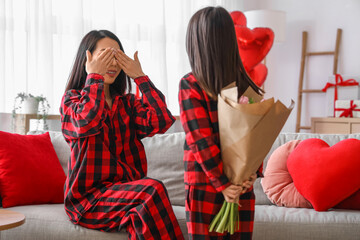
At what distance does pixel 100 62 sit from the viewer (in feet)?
5.51

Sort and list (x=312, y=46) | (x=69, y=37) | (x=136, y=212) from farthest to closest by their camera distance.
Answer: (x=312, y=46) → (x=69, y=37) → (x=136, y=212)

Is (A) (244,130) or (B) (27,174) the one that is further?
(B) (27,174)

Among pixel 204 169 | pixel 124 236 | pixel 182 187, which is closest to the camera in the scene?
pixel 204 169

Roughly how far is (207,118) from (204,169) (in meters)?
0.16

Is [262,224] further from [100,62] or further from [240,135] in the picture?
[100,62]

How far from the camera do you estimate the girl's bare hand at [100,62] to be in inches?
66.1

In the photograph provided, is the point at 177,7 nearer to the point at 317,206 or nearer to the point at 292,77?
the point at 292,77

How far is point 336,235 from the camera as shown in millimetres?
1810

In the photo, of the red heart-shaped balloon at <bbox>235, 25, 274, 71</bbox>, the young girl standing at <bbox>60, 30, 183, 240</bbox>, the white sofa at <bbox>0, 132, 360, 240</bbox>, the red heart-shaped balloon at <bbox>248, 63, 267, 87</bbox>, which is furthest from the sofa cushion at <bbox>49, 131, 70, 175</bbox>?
the red heart-shaped balloon at <bbox>248, 63, 267, 87</bbox>

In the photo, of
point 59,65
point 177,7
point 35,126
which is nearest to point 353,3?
point 177,7

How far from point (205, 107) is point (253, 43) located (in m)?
→ 2.73

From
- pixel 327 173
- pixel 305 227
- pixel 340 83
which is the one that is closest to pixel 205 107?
pixel 305 227

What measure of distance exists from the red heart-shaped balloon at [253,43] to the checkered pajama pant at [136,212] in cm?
248

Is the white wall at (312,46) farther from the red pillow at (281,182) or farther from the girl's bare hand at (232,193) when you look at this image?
the girl's bare hand at (232,193)
